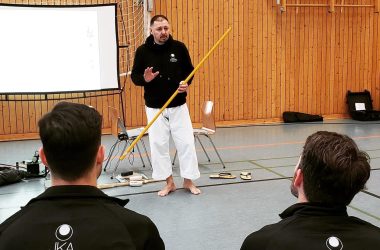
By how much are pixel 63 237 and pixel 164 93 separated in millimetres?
3332

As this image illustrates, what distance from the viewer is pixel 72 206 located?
131 cm

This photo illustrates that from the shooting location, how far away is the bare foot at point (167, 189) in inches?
182

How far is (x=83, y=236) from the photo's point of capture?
1262 mm

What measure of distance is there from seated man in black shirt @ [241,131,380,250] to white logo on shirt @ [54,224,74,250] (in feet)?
1.88

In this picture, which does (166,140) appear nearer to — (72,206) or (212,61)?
(72,206)

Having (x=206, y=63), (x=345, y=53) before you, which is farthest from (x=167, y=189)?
(x=345, y=53)

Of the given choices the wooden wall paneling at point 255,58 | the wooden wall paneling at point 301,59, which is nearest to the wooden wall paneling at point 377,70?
the wooden wall paneling at point 301,59

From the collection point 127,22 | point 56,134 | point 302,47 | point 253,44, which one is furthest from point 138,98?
point 56,134

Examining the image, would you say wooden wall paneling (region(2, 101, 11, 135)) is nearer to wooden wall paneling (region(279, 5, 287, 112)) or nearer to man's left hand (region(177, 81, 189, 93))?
man's left hand (region(177, 81, 189, 93))

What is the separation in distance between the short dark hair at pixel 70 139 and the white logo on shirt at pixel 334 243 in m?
0.74

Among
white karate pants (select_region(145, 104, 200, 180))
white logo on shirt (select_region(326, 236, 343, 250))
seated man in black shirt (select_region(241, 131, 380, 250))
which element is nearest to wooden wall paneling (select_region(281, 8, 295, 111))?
white karate pants (select_region(145, 104, 200, 180))

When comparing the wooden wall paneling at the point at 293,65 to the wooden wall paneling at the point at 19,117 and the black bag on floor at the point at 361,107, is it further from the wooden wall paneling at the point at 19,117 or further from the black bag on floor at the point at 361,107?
the wooden wall paneling at the point at 19,117

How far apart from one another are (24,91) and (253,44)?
4761 mm

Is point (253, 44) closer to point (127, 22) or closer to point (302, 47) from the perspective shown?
point (302, 47)
